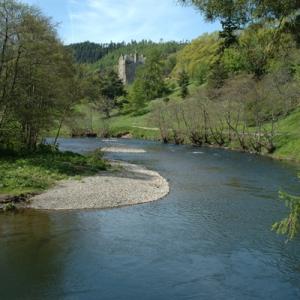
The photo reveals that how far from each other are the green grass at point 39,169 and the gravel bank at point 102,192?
128 centimetres

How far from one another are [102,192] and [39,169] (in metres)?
7.45

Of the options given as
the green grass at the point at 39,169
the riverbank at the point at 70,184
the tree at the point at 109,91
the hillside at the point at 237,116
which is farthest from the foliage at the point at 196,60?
the riverbank at the point at 70,184

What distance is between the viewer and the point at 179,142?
88.9m

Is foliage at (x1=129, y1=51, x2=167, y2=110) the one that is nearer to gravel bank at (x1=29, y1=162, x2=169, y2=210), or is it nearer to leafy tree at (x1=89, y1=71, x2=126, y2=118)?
leafy tree at (x1=89, y1=71, x2=126, y2=118)

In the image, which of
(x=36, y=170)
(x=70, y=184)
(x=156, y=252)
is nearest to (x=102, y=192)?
(x=70, y=184)

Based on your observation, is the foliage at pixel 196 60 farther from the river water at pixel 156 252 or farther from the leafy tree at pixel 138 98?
the river water at pixel 156 252

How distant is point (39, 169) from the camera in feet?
123

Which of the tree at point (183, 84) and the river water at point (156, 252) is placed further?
the tree at point (183, 84)

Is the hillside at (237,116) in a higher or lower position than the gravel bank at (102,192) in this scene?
higher

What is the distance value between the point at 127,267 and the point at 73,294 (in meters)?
3.15

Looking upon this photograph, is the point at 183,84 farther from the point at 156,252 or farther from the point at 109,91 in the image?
the point at 156,252

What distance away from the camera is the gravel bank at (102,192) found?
29.4 metres

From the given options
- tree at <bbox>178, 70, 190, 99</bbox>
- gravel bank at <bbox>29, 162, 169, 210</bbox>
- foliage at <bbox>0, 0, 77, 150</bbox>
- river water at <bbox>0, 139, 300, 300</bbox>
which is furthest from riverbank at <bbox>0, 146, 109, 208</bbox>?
tree at <bbox>178, 70, 190, 99</bbox>

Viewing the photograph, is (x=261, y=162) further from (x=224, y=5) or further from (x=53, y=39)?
(x=224, y=5)
